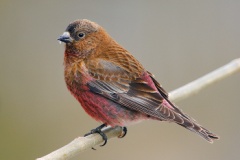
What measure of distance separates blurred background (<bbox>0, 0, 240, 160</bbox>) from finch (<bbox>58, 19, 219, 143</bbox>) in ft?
8.04

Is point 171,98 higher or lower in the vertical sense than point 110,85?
lower

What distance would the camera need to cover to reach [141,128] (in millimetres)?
8406

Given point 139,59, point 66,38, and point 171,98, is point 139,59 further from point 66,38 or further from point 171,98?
point 171,98

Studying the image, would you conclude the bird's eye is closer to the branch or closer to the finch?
the finch

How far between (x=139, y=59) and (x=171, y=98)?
338 cm

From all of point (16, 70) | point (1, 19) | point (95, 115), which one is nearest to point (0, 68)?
point (16, 70)

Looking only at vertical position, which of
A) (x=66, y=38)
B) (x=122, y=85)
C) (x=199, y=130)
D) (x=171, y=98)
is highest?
(x=66, y=38)

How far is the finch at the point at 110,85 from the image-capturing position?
5352 millimetres

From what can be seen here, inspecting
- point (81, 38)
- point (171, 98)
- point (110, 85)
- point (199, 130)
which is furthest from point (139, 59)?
point (199, 130)

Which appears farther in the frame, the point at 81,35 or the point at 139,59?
the point at 139,59

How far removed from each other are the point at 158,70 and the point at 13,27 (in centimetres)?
204

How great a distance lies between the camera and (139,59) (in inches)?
337

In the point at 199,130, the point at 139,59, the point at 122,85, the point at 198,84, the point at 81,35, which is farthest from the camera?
the point at 139,59

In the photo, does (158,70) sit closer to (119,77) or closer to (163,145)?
(163,145)
